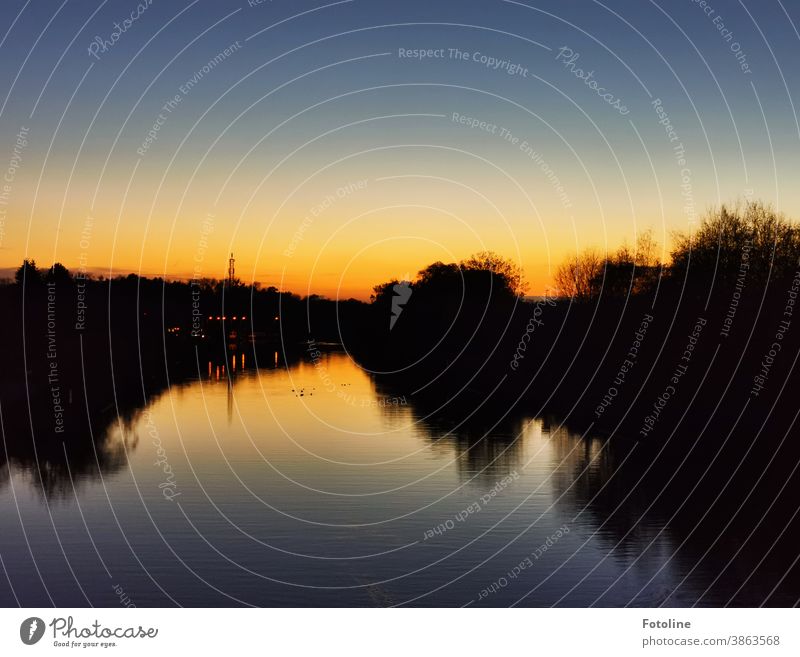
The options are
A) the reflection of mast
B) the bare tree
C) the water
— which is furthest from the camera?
the bare tree

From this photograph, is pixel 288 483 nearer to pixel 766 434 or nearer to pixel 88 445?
pixel 88 445

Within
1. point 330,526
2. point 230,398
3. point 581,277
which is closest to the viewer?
point 330,526

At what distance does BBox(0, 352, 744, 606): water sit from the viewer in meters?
17.4

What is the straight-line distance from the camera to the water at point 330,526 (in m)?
17.4

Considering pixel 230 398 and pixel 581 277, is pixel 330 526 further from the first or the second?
pixel 581 277

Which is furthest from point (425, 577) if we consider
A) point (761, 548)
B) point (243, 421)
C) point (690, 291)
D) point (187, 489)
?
point (690, 291)

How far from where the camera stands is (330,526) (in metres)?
23.0

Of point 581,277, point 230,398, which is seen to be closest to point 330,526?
point 230,398

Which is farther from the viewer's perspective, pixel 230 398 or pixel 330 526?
pixel 230 398

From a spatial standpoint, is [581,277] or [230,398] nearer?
[230,398]

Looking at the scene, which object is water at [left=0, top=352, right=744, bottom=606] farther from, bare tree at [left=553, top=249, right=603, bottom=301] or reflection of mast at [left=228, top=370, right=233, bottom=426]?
bare tree at [left=553, top=249, right=603, bottom=301]

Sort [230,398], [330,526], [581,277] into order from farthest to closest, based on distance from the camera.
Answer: [581,277] → [230,398] → [330,526]

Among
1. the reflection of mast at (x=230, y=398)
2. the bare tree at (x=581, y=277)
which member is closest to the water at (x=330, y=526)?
the reflection of mast at (x=230, y=398)

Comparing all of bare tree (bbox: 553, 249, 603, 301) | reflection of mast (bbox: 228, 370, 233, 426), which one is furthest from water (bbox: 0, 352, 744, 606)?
bare tree (bbox: 553, 249, 603, 301)
